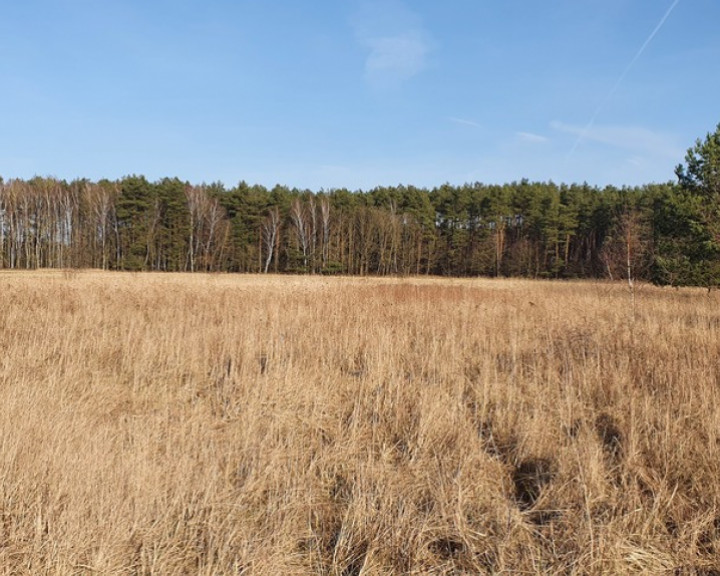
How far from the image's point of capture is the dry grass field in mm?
1943

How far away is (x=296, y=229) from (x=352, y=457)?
1814 inches

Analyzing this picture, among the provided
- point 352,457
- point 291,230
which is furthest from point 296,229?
point 352,457

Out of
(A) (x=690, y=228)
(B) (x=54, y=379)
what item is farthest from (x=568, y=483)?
(A) (x=690, y=228)

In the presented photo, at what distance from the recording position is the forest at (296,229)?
153 feet

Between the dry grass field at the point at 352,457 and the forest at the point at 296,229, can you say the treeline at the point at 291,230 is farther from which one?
the dry grass field at the point at 352,457

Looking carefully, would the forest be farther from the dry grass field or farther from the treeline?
the dry grass field

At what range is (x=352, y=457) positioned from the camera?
9.55 ft

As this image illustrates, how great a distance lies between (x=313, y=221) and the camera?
1831 inches

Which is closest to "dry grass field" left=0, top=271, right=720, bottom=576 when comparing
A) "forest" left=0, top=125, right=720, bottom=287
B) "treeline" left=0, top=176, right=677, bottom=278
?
"forest" left=0, top=125, right=720, bottom=287

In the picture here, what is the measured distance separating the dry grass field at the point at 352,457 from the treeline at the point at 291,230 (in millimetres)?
41054

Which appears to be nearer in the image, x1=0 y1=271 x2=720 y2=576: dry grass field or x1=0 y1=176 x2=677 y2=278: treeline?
x1=0 y1=271 x2=720 y2=576: dry grass field

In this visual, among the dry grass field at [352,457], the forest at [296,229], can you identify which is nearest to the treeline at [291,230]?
the forest at [296,229]

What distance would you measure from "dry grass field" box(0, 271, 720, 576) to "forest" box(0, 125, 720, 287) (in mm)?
39170

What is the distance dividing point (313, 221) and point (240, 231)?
9.44 metres
